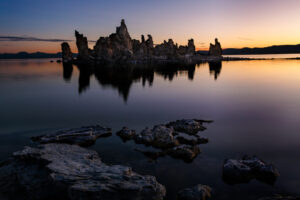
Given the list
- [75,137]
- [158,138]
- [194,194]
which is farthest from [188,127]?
[75,137]

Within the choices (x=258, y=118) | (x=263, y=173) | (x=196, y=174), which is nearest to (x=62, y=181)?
(x=196, y=174)

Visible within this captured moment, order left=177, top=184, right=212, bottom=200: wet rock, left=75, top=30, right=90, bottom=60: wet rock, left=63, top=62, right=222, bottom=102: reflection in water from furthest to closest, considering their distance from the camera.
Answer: left=75, top=30, right=90, bottom=60: wet rock
left=63, top=62, right=222, bottom=102: reflection in water
left=177, top=184, right=212, bottom=200: wet rock

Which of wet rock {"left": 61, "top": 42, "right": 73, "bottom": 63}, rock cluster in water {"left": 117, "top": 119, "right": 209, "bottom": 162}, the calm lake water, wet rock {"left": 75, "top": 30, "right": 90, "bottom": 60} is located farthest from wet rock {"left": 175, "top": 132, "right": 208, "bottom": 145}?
wet rock {"left": 61, "top": 42, "right": 73, "bottom": 63}

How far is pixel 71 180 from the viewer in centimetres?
750

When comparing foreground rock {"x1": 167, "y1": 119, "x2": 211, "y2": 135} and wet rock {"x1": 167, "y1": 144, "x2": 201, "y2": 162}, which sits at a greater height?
foreground rock {"x1": 167, "y1": 119, "x2": 211, "y2": 135}

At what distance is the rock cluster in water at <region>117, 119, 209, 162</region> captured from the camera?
1202cm

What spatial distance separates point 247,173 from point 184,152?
342 centimetres

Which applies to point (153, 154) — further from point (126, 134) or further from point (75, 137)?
point (75, 137)

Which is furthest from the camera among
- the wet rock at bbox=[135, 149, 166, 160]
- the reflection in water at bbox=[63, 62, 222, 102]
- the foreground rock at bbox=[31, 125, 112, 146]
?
the reflection in water at bbox=[63, 62, 222, 102]

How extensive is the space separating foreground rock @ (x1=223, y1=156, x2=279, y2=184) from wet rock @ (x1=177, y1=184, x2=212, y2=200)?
1.83 metres

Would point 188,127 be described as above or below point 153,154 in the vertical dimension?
above

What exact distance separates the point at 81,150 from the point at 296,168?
39.0ft

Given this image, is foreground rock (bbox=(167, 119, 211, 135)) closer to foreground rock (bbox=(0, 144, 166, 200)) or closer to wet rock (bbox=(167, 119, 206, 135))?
wet rock (bbox=(167, 119, 206, 135))

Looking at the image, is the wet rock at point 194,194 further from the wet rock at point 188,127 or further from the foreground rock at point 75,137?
the foreground rock at point 75,137
